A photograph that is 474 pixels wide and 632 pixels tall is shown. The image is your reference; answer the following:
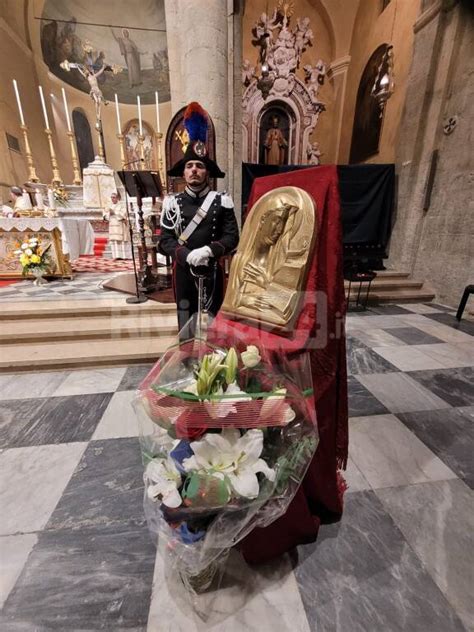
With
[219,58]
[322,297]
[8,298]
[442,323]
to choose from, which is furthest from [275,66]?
[322,297]

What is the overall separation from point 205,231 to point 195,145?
547 mm

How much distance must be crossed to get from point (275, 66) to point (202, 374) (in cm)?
1100

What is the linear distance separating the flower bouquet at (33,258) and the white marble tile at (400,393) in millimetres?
4660

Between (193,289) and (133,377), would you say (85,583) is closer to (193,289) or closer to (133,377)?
(133,377)

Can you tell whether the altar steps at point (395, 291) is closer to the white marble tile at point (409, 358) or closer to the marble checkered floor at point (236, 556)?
the white marble tile at point (409, 358)

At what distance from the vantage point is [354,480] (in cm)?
151

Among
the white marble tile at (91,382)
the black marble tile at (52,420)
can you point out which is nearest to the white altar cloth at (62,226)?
the white marble tile at (91,382)

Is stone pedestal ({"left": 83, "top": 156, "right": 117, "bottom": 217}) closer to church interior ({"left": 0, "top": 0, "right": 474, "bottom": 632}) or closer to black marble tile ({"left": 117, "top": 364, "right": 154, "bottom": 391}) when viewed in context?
church interior ({"left": 0, "top": 0, "right": 474, "bottom": 632})

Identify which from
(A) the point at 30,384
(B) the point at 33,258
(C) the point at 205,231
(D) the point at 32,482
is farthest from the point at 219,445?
(B) the point at 33,258

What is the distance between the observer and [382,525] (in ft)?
4.18

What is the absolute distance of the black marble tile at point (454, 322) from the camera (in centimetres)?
375

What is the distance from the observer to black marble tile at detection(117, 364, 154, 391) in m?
2.36

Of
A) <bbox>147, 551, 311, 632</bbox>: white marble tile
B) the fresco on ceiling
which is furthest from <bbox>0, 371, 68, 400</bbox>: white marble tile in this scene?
the fresco on ceiling

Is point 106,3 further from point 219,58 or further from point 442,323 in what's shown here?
point 442,323
